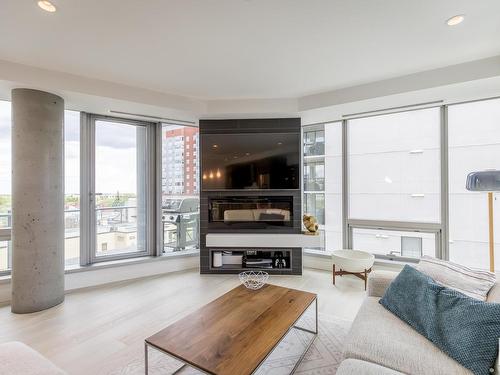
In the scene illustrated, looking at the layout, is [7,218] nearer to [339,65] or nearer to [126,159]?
[126,159]

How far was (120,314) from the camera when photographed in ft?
8.71

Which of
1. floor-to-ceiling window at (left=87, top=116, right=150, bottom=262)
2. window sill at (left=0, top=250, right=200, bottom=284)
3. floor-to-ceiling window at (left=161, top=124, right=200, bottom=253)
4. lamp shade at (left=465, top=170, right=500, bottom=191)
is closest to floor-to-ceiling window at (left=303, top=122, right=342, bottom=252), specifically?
lamp shade at (left=465, top=170, right=500, bottom=191)

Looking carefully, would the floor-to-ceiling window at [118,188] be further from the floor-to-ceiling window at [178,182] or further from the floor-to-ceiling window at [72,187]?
the floor-to-ceiling window at [178,182]

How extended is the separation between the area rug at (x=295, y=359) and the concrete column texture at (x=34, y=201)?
5.42 feet

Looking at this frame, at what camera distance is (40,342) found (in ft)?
7.15

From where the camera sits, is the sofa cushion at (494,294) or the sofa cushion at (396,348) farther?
the sofa cushion at (494,294)

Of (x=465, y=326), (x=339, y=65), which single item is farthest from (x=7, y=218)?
(x=465, y=326)

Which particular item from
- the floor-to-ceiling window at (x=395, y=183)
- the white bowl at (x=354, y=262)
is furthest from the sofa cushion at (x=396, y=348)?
the floor-to-ceiling window at (x=395, y=183)

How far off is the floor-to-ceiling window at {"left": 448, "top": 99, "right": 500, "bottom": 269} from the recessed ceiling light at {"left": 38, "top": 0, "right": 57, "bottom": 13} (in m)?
4.22

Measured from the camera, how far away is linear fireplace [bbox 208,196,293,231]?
3957mm

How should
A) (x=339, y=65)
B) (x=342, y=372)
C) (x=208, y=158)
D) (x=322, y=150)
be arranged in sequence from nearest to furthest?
(x=342, y=372) < (x=339, y=65) < (x=208, y=158) < (x=322, y=150)

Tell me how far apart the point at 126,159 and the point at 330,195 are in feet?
10.6

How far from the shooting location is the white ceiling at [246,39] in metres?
1.83

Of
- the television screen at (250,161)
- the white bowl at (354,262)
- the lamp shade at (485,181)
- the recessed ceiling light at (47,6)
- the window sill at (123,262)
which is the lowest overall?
the window sill at (123,262)
